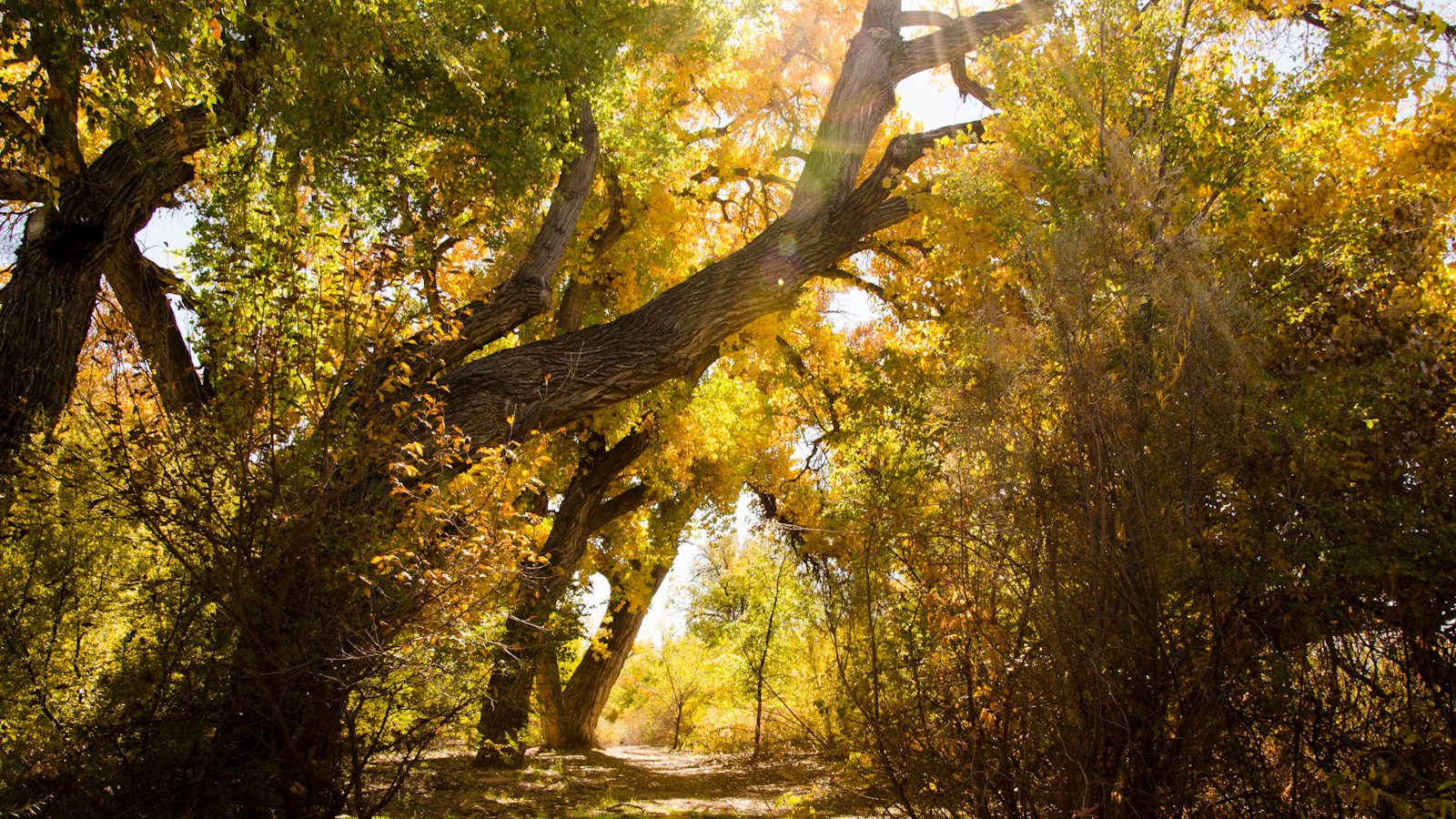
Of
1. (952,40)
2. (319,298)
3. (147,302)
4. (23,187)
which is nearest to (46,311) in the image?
(147,302)

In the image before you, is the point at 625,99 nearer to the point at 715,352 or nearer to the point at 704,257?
the point at 715,352

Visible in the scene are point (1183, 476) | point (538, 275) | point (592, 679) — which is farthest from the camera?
point (592, 679)

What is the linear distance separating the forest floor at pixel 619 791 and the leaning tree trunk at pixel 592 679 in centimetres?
67

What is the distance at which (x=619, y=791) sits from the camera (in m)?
9.01

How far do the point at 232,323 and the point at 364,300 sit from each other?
771 mm

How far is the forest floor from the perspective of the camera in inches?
245

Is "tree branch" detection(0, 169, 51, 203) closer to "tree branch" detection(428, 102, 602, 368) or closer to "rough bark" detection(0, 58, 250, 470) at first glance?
"rough bark" detection(0, 58, 250, 470)

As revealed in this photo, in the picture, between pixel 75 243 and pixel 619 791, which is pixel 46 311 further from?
pixel 619 791

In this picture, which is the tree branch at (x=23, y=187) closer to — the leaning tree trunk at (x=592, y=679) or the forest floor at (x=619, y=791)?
the forest floor at (x=619, y=791)

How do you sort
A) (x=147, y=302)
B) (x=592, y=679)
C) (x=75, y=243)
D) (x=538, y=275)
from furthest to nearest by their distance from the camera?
(x=592, y=679)
(x=538, y=275)
(x=147, y=302)
(x=75, y=243)

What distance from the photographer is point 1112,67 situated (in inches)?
159

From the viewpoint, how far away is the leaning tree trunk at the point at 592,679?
535 inches

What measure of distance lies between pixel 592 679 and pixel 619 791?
5021 millimetres

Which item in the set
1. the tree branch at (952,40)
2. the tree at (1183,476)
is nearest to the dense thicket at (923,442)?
the tree at (1183,476)
